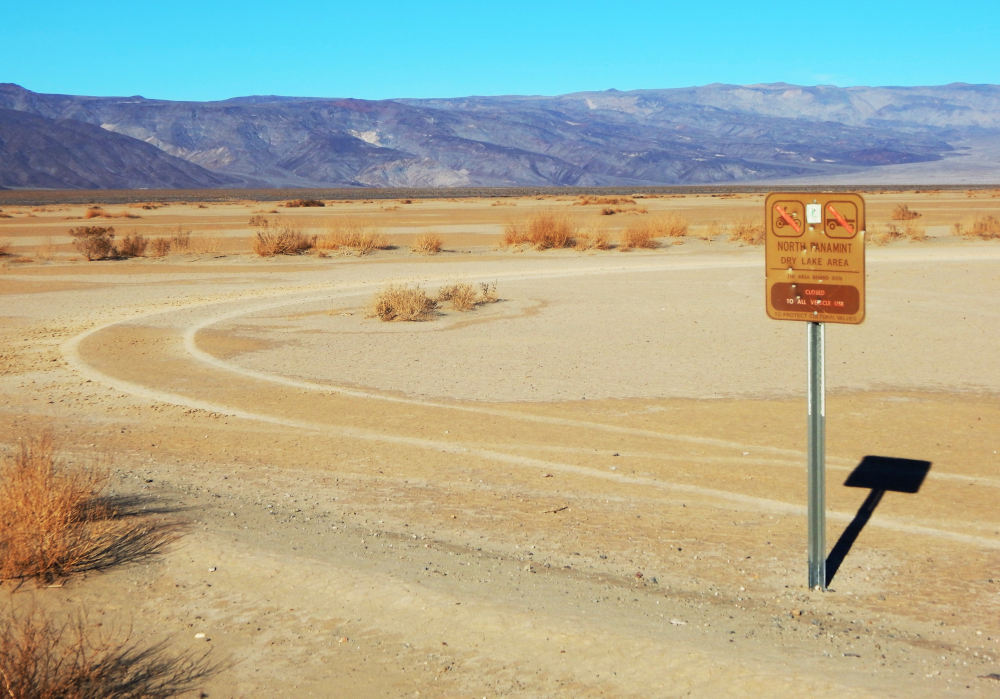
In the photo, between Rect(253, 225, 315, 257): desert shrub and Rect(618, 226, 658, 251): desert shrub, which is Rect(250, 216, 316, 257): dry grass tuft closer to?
Rect(253, 225, 315, 257): desert shrub

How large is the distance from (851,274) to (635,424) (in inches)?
192

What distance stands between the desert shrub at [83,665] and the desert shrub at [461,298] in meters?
13.2

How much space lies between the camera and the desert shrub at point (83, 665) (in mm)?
4668

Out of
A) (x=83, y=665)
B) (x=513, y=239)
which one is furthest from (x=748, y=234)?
(x=83, y=665)

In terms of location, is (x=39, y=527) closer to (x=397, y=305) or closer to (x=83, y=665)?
(x=83, y=665)

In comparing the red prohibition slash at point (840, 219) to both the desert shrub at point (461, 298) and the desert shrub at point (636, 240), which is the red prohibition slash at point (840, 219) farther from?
the desert shrub at point (636, 240)

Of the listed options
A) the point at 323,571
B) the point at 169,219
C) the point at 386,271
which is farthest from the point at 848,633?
the point at 169,219

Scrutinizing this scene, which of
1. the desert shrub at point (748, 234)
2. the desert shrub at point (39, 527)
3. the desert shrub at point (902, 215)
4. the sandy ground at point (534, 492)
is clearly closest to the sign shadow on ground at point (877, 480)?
the sandy ground at point (534, 492)

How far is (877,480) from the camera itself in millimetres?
8680

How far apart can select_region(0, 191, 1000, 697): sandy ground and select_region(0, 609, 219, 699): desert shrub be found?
15 centimetres

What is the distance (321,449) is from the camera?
9797 mm

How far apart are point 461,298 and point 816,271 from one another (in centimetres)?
1315

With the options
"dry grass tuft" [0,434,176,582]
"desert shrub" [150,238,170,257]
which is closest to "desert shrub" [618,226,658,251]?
"desert shrub" [150,238,170,257]

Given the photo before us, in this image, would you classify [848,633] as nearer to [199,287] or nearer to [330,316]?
[330,316]
